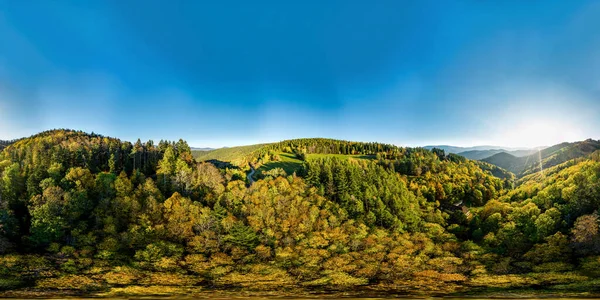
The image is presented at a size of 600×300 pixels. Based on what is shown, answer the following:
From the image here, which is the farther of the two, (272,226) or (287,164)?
(287,164)

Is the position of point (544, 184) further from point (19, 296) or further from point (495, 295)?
point (19, 296)

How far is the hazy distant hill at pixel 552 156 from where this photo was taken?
10312 centimetres

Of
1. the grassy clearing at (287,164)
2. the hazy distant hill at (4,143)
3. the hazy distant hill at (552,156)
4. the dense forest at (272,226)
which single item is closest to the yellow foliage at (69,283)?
the dense forest at (272,226)

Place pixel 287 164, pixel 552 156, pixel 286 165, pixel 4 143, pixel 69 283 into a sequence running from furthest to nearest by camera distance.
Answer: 1. pixel 287 164
2. pixel 286 165
3. pixel 4 143
4. pixel 552 156
5. pixel 69 283

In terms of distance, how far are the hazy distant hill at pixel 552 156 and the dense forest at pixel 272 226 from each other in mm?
5464

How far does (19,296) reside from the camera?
189 feet

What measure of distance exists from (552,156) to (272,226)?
114 metres

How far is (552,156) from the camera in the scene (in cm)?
11194

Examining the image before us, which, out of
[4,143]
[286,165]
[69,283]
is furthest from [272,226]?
[4,143]

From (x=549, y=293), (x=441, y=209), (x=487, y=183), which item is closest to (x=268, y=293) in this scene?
(x=549, y=293)

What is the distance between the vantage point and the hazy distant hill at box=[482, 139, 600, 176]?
103125 millimetres

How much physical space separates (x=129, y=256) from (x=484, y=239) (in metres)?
115

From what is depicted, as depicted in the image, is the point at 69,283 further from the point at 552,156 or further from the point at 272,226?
the point at 552,156

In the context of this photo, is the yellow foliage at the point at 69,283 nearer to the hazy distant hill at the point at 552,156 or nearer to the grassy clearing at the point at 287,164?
the grassy clearing at the point at 287,164
